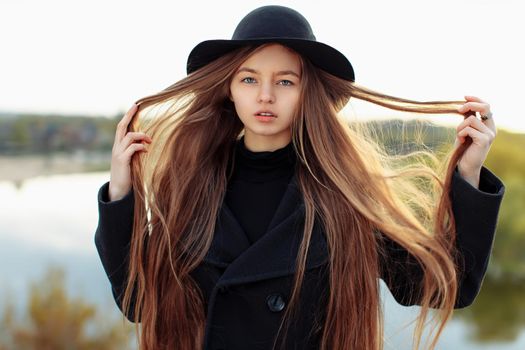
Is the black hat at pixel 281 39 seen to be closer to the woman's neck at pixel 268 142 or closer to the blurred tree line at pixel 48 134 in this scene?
the woman's neck at pixel 268 142

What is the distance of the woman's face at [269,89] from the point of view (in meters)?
1.94

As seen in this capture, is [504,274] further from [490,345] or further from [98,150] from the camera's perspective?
[98,150]

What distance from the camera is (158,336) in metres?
2.11

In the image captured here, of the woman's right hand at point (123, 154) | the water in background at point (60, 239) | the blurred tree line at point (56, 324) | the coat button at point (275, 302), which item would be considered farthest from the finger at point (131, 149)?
the water in background at point (60, 239)

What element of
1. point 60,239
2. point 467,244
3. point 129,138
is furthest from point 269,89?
point 60,239

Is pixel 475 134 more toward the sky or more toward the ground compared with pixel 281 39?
more toward the ground

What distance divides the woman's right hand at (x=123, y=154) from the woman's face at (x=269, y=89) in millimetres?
349

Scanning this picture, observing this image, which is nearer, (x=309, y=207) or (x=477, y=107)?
(x=477, y=107)

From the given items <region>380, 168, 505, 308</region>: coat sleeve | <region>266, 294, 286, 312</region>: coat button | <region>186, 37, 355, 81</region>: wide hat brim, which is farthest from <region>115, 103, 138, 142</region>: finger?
<region>380, 168, 505, 308</region>: coat sleeve

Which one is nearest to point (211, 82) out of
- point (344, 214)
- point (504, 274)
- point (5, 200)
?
point (344, 214)

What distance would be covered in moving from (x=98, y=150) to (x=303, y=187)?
25.0 metres

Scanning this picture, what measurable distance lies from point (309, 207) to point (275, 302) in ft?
1.06

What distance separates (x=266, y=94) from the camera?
6.29 feet

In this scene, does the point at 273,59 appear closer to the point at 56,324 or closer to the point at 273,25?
the point at 273,25
